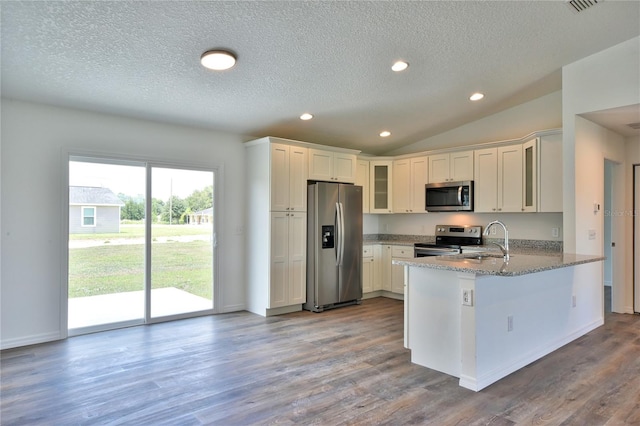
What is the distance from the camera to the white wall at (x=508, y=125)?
5105mm

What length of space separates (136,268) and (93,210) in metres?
0.82

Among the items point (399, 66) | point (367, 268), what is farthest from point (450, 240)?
point (399, 66)

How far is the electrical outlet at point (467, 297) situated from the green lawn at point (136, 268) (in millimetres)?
3370

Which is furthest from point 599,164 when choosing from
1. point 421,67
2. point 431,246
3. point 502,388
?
point 502,388

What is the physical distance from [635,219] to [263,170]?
506 cm

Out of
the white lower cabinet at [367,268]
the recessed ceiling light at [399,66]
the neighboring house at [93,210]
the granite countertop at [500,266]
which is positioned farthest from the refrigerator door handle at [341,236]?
the neighboring house at [93,210]

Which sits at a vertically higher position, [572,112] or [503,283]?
[572,112]

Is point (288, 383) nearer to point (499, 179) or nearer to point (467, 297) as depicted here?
point (467, 297)

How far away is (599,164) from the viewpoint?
4.70m

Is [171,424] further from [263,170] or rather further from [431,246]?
[431,246]

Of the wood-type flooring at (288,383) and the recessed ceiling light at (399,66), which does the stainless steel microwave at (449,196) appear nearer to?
the wood-type flooring at (288,383)

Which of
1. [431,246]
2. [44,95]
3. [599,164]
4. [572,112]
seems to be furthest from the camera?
[431,246]

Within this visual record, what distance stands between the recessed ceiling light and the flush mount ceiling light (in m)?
1.54

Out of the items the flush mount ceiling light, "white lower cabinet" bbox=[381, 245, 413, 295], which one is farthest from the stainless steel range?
the flush mount ceiling light
